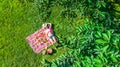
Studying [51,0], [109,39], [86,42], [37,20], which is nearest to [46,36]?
[37,20]

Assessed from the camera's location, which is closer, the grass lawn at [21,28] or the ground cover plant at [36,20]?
the ground cover plant at [36,20]

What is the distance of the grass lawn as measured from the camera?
5.69m

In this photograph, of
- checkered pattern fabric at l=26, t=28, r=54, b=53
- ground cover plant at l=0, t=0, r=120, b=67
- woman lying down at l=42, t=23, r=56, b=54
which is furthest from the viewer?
checkered pattern fabric at l=26, t=28, r=54, b=53

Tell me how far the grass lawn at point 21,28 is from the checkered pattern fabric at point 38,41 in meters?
0.08

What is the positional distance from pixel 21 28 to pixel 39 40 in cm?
51

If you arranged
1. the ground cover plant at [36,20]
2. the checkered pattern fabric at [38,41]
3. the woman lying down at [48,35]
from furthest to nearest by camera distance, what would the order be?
the checkered pattern fabric at [38,41]
the woman lying down at [48,35]
the ground cover plant at [36,20]

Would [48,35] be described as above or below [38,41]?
above

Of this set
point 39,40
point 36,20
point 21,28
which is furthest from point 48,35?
point 21,28

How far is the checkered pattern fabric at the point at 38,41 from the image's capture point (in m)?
5.79

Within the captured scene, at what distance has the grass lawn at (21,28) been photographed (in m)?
5.69

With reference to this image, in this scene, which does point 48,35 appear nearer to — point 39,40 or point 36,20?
point 39,40

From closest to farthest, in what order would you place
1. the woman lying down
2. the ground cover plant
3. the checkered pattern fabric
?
1. the ground cover plant
2. the woman lying down
3. the checkered pattern fabric

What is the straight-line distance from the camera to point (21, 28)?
6.14m

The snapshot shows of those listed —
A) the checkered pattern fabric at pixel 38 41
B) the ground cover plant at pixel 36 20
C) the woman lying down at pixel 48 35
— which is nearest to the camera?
the ground cover plant at pixel 36 20
